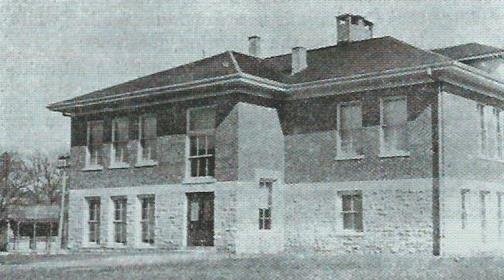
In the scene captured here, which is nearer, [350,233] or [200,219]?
[350,233]

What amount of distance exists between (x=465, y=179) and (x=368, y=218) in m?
3.01

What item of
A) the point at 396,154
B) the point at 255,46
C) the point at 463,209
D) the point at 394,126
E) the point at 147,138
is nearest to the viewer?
the point at 463,209

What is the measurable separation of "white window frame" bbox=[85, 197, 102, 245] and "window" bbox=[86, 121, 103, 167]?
1.29 metres

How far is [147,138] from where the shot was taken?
27.6m

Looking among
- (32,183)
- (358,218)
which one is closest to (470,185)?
(358,218)

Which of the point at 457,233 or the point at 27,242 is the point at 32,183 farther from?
the point at 457,233

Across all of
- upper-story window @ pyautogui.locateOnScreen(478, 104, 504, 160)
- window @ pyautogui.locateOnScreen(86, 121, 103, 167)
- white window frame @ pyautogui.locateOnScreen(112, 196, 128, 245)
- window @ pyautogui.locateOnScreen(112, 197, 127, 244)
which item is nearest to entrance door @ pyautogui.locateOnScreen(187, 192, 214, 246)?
white window frame @ pyautogui.locateOnScreen(112, 196, 128, 245)

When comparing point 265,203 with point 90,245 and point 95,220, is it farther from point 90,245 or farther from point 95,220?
point 90,245

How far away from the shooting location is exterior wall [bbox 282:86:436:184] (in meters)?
23.4

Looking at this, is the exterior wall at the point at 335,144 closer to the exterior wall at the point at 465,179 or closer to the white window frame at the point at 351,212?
the white window frame at the point at 351,212

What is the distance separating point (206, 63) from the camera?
28328 mm

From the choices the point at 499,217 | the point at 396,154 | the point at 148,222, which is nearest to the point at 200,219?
the point at 148,222

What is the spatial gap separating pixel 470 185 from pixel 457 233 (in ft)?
5.30

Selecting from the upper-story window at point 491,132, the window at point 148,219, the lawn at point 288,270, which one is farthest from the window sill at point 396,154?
the window at point 148,219
